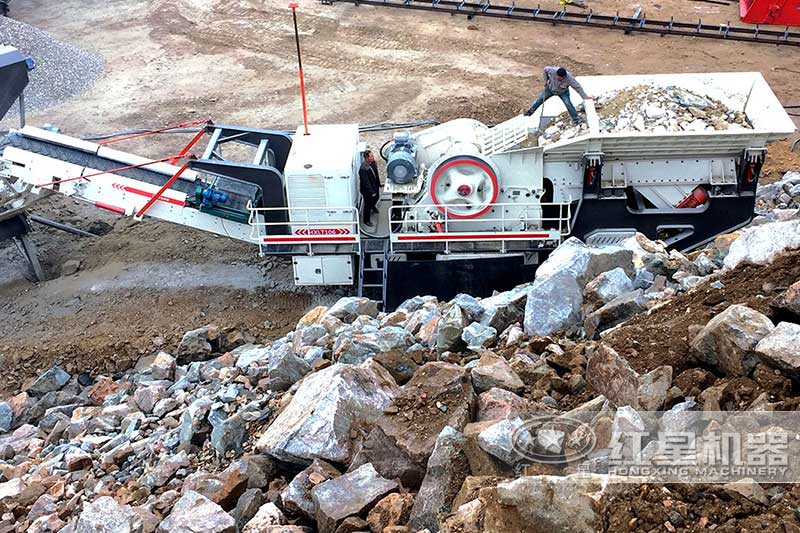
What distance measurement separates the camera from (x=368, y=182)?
9125 millimetres

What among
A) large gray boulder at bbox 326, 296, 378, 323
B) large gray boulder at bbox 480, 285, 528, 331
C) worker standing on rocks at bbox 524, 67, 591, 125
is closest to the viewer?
large gray boulder at bbox 480, 285, 528, 331

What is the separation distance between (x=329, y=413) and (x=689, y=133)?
198 inches

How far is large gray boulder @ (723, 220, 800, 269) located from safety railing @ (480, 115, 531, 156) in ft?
9.14

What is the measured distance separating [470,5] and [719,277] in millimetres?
13267

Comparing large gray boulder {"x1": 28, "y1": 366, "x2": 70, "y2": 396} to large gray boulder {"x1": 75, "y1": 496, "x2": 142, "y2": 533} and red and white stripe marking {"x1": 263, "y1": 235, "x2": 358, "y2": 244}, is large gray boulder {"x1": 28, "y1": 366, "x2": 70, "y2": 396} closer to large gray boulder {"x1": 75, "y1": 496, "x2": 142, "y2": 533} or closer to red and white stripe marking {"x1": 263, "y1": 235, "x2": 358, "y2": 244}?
red and white stripe marking {"x1": 263, "y1": 235, "x2": 358, "y2": 244}

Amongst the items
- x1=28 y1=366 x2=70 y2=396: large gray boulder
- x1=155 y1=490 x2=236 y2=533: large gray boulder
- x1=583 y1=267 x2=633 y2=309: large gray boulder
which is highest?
x1=583 y1=267 x2=633 y2=309: large gray boulder

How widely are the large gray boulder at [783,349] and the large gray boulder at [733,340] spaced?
10 centimetres

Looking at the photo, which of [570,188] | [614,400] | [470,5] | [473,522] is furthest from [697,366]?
[470,5]

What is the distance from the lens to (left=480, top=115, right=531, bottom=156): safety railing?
8.44 meters

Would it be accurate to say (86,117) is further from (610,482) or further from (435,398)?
(610,482)

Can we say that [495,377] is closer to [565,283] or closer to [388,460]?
[388,460]

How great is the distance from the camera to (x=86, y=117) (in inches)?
571

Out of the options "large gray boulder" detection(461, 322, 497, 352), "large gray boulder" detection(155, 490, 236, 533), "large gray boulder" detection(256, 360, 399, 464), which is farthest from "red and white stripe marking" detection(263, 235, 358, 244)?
"large gray boulder" detection(155, 490, 236, 533)

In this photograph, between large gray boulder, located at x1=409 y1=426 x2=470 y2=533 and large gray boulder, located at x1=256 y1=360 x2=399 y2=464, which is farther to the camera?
large gray boulder, located at x1=256 y1=360 x2=399 y2=464
